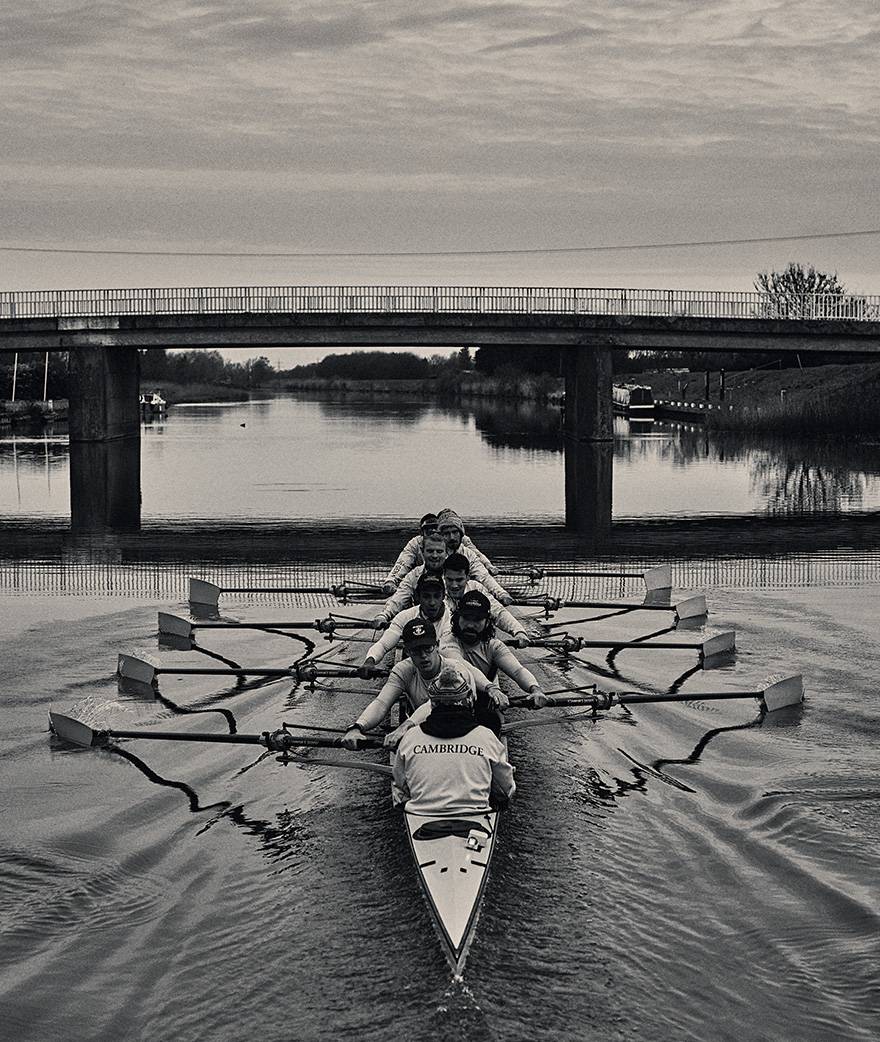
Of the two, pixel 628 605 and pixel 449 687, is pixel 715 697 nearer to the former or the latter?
pixel 449 687

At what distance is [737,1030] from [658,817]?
3841mm

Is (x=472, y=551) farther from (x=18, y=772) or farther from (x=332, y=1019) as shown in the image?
(x=332, y=1019)

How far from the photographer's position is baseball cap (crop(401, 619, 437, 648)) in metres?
12.4

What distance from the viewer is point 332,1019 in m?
8.30

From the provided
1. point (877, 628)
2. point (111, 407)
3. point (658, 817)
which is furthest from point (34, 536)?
point (111, 407)

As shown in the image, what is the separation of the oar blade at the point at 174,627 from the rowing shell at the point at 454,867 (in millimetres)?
10098

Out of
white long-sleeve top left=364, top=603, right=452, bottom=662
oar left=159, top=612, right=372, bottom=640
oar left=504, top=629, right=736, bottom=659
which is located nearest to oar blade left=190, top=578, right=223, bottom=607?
oar left=159, top=612, right=372, bottom=640

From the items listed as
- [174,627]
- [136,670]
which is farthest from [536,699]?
[174,627]

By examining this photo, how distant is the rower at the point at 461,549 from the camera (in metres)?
18.4

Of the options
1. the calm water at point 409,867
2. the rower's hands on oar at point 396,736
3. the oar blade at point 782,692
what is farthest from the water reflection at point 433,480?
the rower's hands on oar at point 396,736

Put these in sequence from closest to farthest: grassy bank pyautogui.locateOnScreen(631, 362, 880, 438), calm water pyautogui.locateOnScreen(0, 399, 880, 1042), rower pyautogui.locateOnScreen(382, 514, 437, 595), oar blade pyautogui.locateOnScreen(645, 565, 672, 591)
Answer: calm water pyautogui.locateOnScreen(0, 399, 880, 1042), rower pyautogui.locateOnScreen(382, 514, 437, 595), oar blade pyautogui.locateOnScreen(645, 565, 672, 591), grassy bank pyautogui.locateOnScreen(631, 362, 880, 438)

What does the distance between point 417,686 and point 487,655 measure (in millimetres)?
1417

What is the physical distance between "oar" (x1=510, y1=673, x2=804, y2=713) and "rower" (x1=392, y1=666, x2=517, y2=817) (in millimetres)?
3065

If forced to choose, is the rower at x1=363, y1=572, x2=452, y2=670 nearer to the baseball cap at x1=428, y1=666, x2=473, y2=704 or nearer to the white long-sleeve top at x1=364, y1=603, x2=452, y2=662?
the white long-sleeve top at x1=364, y1=603, x2=452, y2=662
